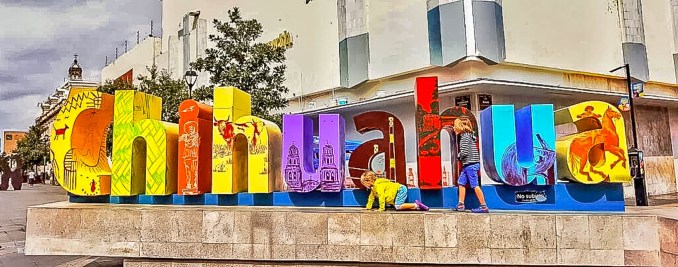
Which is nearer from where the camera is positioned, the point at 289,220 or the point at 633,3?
the point at 289,220

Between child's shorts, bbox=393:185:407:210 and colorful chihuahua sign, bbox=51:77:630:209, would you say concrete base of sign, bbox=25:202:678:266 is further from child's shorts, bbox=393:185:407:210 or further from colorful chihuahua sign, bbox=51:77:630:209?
colorful chihuahua sign, bbox=51:77:630:209

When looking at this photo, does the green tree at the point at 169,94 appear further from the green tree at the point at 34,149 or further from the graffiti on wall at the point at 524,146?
the green tree at the point at 34,149

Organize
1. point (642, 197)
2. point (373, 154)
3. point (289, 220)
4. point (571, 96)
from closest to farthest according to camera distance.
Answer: point (289, 220) < point (373, 154) < point (642, 197) < point (571, 96)

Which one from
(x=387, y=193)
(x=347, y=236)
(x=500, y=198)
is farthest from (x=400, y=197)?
(x=500, y=198)

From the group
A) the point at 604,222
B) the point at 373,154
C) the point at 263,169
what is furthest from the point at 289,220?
the point at 604,222

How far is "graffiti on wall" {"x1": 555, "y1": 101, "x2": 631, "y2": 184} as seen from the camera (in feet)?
24.2

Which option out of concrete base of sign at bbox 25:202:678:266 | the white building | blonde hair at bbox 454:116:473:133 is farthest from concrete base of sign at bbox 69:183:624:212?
the white building

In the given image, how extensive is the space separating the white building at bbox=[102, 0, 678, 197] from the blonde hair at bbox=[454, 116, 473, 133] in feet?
24.0

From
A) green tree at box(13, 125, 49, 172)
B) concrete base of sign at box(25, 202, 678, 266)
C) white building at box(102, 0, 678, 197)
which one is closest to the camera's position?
concrete base of sign at box(25, 202, 678, 266)

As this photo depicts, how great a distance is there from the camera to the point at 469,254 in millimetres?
7078

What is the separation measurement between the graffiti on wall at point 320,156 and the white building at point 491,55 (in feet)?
25.8

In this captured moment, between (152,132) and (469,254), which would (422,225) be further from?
(152,132)

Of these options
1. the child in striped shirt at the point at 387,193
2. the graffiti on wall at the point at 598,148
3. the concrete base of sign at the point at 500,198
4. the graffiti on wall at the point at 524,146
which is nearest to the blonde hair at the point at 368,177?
the child in striped shirt at the point at 387,193

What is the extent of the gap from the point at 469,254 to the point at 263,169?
3733mm
